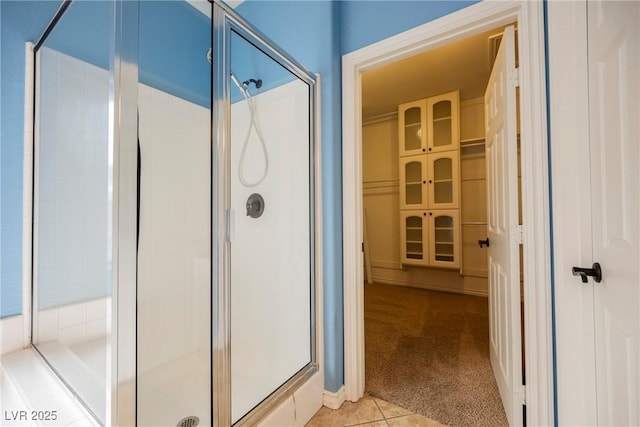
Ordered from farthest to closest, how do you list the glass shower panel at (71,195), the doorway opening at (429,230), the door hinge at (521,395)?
1. the doorway opening at (429,230)
2. the door hinge at (521,395)
3. the glass shower panel at (71,195)

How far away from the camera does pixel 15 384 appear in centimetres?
118

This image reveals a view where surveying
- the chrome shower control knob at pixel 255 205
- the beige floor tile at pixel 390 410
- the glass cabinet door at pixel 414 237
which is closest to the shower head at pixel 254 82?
Answer: the chrome shower control knob at pixel 255 205

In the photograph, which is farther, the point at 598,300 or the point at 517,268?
the point at 517,268

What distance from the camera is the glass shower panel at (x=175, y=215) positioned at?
44.1 inches

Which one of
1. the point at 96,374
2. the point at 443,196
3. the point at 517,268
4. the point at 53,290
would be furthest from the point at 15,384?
the point at 443,196

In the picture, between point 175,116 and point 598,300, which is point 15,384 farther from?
point 598,300

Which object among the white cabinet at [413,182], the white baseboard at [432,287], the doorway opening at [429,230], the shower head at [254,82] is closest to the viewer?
the shower head at [254,82]

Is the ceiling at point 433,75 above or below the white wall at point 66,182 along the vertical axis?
above

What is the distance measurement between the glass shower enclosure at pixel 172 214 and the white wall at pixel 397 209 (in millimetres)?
2665

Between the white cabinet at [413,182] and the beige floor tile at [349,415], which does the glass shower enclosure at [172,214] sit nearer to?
the beige floor tile at [349,415]

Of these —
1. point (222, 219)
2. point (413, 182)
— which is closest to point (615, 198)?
point (222, 219)

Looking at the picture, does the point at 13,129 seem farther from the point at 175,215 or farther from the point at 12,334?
the point at 12,334

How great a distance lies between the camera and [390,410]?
4.80ft

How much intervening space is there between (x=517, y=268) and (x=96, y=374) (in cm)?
181
